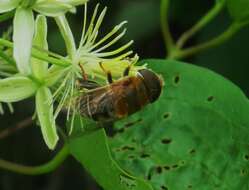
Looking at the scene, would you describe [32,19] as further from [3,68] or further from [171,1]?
[171,1]

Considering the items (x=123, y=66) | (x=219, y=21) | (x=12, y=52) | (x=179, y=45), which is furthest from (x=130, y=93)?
(x=219, y=21)

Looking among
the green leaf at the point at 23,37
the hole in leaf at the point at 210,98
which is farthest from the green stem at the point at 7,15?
the hole in leaf at the point at 210,98

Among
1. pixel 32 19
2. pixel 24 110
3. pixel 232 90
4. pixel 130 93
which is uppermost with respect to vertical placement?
pixel 32 19

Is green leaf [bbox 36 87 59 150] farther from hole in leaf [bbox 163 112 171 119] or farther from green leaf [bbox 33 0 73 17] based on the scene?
hole in leaf [bbox 163 112 171 119]

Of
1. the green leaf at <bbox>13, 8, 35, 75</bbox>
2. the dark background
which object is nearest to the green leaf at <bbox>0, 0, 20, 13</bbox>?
the green leaf at <bbox>13, 8, 35, 75</bbox>

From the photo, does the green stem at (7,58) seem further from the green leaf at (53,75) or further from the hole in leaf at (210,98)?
the hole in leaf at (210,98)
